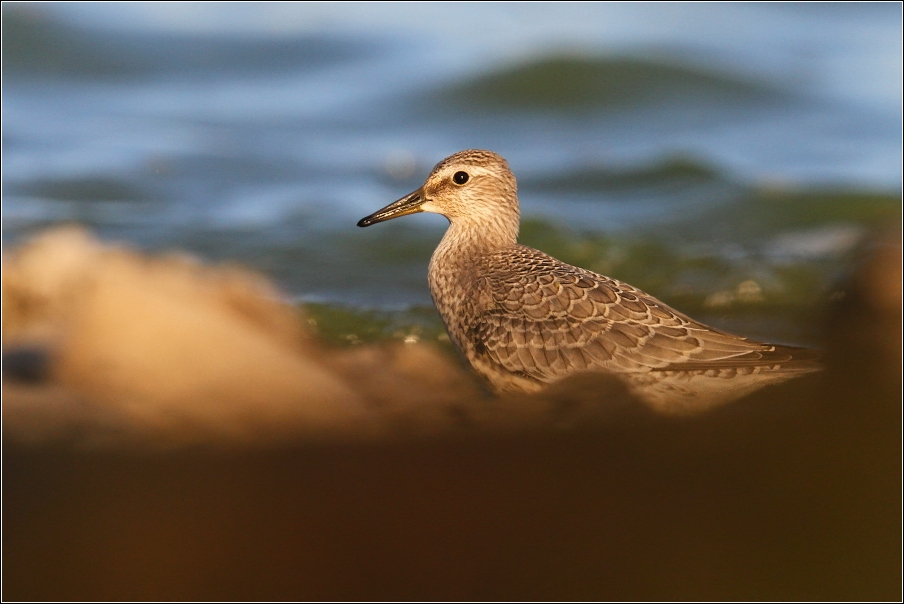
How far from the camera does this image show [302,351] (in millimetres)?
2666

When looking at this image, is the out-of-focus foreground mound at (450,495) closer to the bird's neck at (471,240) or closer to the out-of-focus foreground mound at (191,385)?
the out-of-focus foreground mound at (191,385)

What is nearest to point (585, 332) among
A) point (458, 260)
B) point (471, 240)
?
point (458, 260)

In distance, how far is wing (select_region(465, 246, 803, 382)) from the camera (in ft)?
16.0

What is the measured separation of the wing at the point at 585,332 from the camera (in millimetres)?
4891

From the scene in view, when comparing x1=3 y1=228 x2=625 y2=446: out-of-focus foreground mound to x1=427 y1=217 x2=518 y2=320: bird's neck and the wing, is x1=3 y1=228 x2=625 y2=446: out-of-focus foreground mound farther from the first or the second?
x1=427 y1=217 x2=518 y2=320: bird's neck

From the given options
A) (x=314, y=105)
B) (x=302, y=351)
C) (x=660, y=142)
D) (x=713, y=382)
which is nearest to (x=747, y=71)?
(x=660, y=142)

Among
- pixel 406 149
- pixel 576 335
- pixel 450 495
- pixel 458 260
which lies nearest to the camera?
pixel 450 495

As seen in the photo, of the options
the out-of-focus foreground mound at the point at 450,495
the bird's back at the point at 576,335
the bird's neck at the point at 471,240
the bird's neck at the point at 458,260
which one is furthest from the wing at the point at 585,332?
the out-of-focus foreground mound at the point at 450,495

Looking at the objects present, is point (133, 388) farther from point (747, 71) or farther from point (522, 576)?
point (747, 71)

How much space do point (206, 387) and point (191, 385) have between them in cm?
4

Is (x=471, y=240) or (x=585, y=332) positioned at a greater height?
(x=471, y=240)

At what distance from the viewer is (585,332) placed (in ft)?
16.6

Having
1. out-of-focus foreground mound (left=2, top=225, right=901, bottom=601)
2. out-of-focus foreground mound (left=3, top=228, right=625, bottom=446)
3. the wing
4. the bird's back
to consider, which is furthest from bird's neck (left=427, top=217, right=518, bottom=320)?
out-of-focus foreground mound (left=2, top=225, right=901, bottom=601)

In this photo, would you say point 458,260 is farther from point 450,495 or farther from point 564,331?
point 450,495
